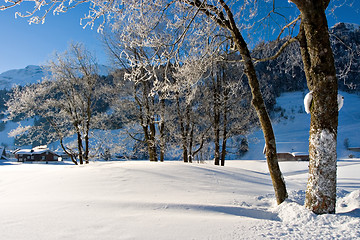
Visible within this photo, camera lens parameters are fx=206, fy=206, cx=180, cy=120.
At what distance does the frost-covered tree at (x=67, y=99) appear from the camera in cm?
1383

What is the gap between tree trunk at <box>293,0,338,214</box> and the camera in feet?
7.98

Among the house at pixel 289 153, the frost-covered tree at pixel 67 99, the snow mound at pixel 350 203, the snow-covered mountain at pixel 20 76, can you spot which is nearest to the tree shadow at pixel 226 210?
the snow mound at pixel 350 203

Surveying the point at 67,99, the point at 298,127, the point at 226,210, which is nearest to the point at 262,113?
the point at 226,210

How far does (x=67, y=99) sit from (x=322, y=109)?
15.6 m

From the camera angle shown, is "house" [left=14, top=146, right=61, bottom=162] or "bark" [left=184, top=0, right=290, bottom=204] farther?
"house" [left=14, top=146, right=61, bottom=162]

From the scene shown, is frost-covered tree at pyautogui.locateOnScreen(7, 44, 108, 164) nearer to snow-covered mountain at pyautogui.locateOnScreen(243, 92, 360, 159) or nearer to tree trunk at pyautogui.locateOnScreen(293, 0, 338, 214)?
tree trunk at pyautogui.locateOnScreen(293, 0, 338, 214)

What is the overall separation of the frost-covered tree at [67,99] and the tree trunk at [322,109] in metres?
13.4

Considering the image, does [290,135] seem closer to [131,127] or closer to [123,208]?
[131,127]

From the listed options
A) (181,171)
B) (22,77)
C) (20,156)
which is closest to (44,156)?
(20,156)

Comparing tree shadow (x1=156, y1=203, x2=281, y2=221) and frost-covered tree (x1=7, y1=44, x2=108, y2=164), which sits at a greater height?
frost-covered tree (x1=7, y1=44, x2=108, y2=164)

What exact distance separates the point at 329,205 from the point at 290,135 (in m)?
61.5

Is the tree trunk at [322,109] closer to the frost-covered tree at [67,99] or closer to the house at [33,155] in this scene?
the frost-covered tree at [67,99]

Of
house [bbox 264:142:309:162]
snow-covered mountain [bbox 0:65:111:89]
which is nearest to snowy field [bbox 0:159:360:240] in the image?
house [bbox 264:142:309:162]

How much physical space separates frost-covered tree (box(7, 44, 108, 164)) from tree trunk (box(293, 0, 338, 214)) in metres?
13.4
